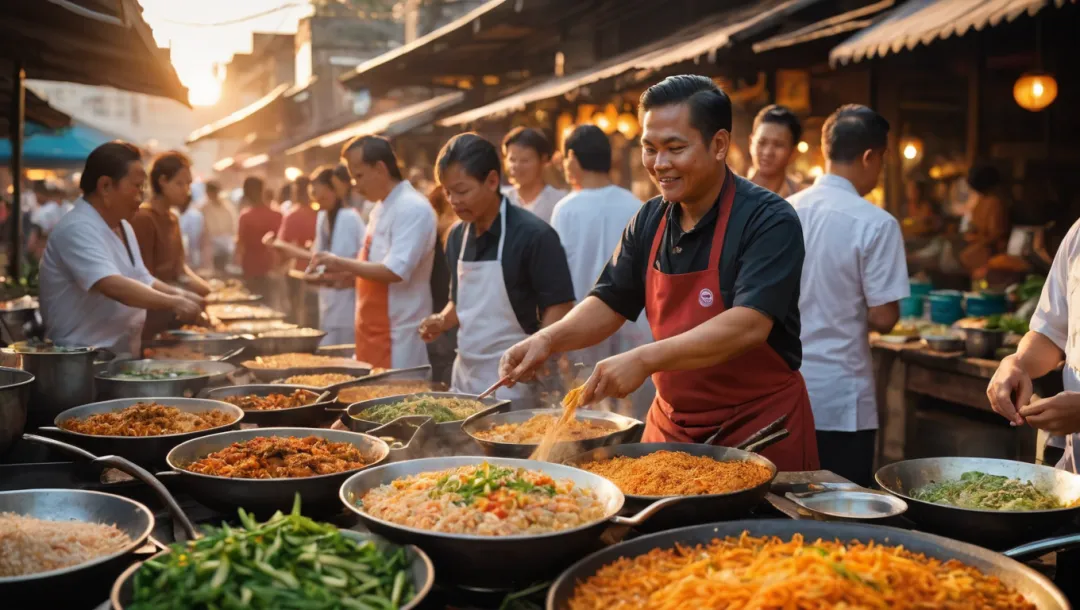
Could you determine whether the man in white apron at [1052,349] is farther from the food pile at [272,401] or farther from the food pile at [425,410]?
the food pile at [272,401]

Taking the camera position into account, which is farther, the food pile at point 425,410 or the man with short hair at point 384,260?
the man with short hair at point 384,260

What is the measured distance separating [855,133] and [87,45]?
219 inches

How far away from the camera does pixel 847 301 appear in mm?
4328

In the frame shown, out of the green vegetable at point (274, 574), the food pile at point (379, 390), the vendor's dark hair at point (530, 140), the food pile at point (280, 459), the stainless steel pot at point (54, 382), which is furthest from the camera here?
the vendor's dark hair at point (530, 140)

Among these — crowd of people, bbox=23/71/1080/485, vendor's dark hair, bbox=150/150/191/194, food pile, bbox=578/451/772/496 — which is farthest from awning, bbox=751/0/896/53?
food pile, bbox=578/451/772/496

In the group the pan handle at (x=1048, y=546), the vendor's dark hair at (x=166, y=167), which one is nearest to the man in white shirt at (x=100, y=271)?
the vendor's dark hair at (x=166, y=167)

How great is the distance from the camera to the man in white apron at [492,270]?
4637 mm

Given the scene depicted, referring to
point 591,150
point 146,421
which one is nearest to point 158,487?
point 146,421

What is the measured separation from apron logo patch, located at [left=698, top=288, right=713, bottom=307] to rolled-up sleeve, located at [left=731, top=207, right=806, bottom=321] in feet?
0.25

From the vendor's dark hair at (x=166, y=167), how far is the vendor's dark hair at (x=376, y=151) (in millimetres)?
2029

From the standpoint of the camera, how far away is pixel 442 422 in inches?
132

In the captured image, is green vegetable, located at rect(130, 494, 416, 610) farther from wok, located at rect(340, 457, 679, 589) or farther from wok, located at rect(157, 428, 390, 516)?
wok, located at rect(157, 428, 390, 516)

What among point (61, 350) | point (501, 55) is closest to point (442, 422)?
point (61, 350)

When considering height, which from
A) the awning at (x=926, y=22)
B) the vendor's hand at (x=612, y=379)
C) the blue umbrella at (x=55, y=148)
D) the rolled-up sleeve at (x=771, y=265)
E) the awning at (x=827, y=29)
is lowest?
the vendor's hand at (x=612, y=379)
